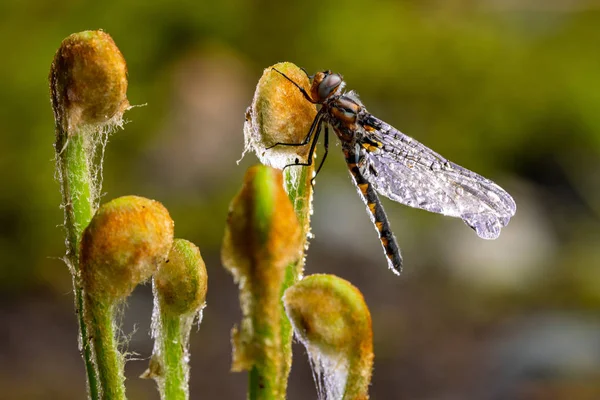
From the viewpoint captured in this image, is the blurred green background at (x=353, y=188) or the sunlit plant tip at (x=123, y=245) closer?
the sunlit plant tip at (x=123, y=245)

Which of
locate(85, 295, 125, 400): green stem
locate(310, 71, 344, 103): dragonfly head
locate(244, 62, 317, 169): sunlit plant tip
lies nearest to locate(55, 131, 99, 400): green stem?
locate(85, 295, 125, 400): green stem

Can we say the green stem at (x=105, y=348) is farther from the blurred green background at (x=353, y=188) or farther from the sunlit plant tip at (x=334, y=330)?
the blurred green background at (x=353, y=188)

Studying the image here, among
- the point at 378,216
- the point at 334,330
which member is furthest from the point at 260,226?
the point at 378,216

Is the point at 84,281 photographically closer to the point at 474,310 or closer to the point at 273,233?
the point at 273,233

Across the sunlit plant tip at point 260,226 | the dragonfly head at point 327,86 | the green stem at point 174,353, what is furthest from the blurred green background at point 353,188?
the sunlit plant tip at point 260,226

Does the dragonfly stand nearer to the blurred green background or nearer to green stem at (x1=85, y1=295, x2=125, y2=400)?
green stem at (x1=85, y1=295, x2=125, y2=400)

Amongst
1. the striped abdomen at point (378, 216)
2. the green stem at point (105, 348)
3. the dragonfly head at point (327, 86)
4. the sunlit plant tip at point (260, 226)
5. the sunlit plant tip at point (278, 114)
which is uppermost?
the dragonfly head at point (327, 86)

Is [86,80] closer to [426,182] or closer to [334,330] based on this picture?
[334,330]
